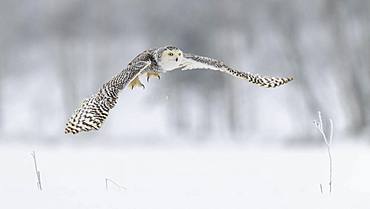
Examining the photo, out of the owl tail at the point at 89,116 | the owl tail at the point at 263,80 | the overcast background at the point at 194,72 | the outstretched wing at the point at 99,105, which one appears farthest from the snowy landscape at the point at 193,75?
the owl tail at the point at 89,116

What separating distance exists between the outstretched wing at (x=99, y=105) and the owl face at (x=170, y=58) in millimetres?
306

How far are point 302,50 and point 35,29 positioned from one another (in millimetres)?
12623

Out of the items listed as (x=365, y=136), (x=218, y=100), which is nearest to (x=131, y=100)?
(x=218, y=100)

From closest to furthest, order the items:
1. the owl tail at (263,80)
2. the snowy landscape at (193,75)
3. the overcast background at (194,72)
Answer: the owl tail at (263,80) → the snowy landscape at (193,75) → the overcast background at (194,72)

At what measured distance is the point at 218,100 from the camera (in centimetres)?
3006

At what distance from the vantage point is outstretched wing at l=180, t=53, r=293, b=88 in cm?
516

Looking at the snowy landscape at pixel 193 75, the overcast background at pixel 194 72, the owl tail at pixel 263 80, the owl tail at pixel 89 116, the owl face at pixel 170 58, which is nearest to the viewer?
the owl tail at pixel 89 116

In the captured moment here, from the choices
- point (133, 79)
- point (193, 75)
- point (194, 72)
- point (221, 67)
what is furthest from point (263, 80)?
point (193, 75)

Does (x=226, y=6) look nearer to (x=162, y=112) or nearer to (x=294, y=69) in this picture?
(x=294, y=69)

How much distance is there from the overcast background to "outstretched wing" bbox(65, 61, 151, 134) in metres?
19.3

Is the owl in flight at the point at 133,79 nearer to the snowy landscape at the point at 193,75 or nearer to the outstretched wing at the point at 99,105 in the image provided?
the outstretched wing at the point at 99,105

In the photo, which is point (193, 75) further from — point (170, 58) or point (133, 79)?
point (133, 79)

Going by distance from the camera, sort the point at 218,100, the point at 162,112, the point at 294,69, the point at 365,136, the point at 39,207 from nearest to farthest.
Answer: the point at 39,207
the point at 365,136
the point at 294,69
the point at 218,100
the point at 162,112

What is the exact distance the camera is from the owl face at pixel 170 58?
16.9 ft
